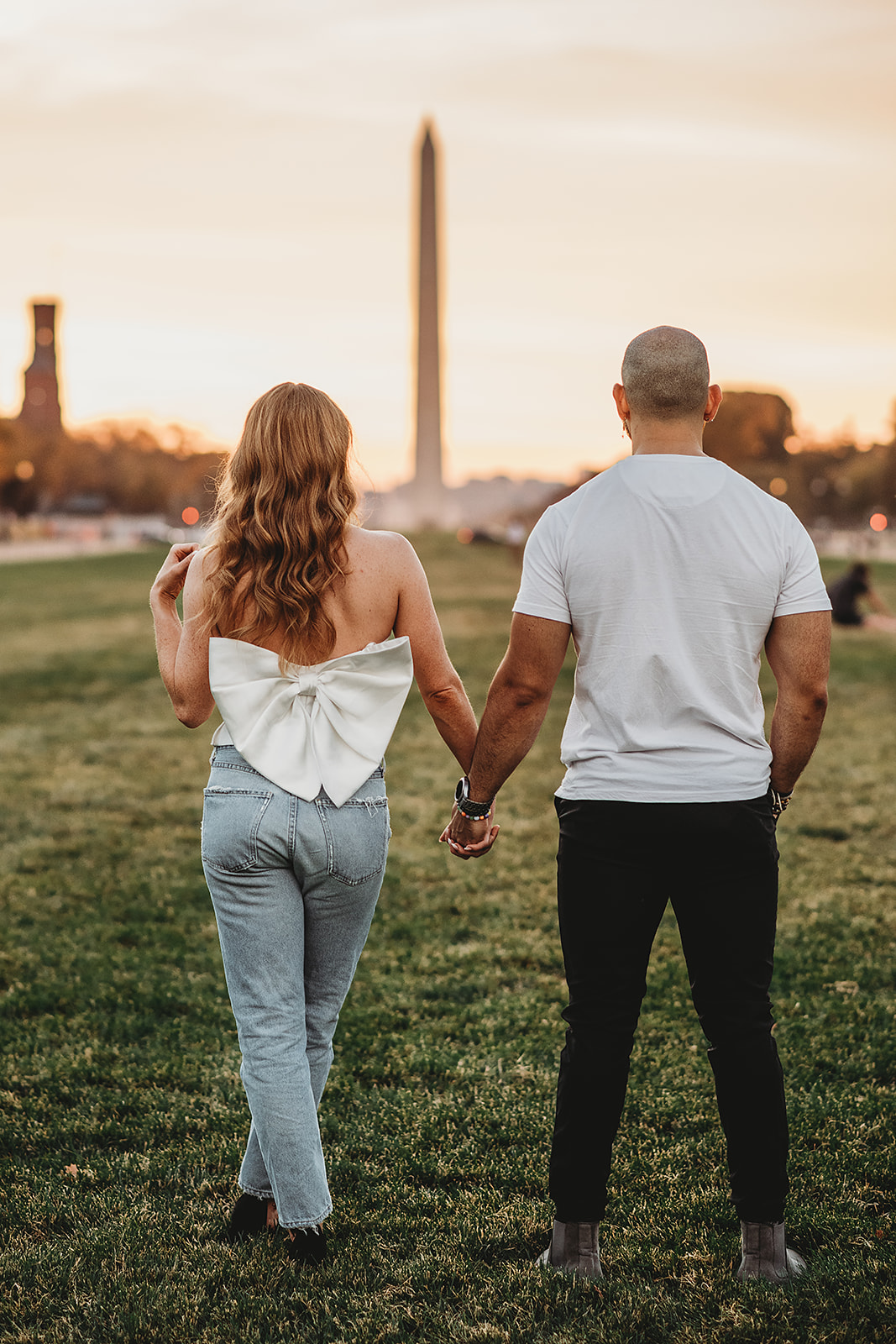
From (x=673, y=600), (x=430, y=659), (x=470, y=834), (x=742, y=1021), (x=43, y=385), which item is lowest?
(x=742, y=1021)

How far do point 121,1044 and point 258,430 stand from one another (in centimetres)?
278

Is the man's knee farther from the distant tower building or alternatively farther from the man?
the distant tower building

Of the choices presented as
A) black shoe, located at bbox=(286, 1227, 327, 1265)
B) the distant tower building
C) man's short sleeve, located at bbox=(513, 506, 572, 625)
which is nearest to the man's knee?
man's short sleeve, located at bbox=(513, 506, 572, 625)

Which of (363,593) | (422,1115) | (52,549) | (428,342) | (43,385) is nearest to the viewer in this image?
(363,593)

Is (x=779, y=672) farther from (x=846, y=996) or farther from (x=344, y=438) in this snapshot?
(x=846, y=996)

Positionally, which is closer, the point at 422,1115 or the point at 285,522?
the point at 285,522

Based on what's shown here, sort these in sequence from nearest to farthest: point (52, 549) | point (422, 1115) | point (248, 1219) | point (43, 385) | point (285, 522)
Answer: point (285, 522) < point (248, 1219) < point (422, 1115) < point (52, 549) < point (43, 385)

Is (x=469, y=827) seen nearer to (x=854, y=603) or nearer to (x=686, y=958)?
(x=686, y=958)

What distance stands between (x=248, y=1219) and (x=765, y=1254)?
1.30 m

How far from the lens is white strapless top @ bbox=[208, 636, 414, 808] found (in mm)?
2838

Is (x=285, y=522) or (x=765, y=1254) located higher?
(x=285, y=522)

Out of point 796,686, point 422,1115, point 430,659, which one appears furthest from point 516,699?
point 422,1115

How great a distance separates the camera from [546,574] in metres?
2.86

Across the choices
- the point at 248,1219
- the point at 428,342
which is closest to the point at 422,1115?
the point at 248,1219
